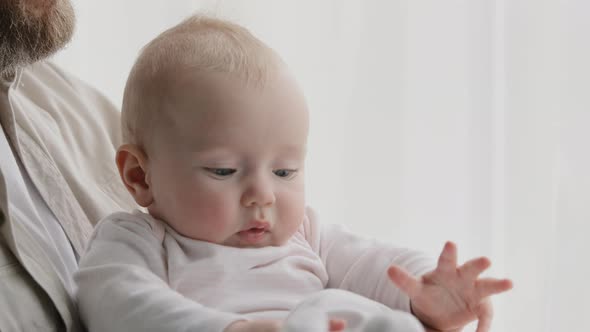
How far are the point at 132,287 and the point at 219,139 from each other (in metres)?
0.23

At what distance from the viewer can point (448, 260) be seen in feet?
3.44

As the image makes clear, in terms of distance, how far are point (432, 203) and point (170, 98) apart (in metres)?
1.31

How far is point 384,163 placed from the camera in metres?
2.37

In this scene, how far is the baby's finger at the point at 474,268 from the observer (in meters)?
1.02

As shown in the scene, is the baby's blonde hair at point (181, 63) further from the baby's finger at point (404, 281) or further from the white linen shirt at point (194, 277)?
the baby's finger at point (404, 281)

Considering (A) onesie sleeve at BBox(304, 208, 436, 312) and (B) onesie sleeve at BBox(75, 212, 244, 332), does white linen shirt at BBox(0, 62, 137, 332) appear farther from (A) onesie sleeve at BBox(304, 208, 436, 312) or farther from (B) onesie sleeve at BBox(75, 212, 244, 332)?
(A) onesie sleeve at BBox(304, 208, 436, 312)

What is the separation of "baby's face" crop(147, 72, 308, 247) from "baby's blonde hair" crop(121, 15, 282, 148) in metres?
0.02

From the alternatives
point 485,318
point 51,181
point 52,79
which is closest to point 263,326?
point 485,318

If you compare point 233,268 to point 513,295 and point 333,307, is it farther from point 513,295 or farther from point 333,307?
point 513,295

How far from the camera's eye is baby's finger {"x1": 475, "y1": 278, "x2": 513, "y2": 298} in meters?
1.02

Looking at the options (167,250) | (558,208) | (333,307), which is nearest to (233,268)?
(167,250)

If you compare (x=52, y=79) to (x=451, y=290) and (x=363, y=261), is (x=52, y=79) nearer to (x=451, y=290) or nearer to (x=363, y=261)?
(x=363, y=261)

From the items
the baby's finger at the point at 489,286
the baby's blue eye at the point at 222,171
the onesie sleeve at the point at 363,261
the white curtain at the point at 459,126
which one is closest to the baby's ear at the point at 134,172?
the baby's blue eye at the point at 222,171

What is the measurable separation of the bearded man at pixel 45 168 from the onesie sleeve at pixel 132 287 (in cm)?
7
